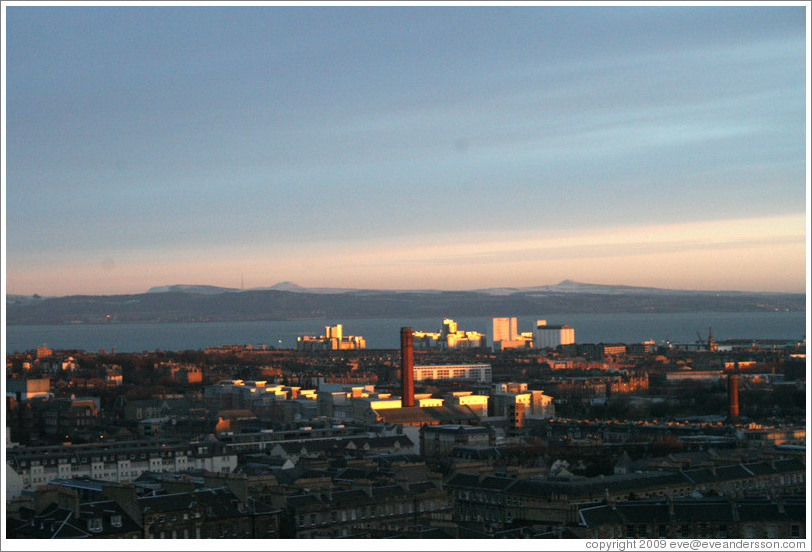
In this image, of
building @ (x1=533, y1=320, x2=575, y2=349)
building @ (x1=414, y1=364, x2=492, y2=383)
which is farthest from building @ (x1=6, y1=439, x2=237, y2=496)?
building @ (x1=533, y1=320, x2=575, y2=349)

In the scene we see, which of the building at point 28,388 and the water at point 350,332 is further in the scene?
the water at point 350,332

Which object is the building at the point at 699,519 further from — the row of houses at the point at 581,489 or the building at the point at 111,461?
the building at the point at 111,461

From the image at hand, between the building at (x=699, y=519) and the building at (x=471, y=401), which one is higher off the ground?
the building at (x=699, y=519)

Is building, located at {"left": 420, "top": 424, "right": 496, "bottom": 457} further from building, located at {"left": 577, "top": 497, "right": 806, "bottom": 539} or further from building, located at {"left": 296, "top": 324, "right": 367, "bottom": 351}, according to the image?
building, located at {"left": 296, "top": 324, "right": 367, "bottom": 351}

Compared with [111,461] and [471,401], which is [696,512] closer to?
[111,461]

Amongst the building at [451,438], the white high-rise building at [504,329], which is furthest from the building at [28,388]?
the white high-rise building at [504,329]

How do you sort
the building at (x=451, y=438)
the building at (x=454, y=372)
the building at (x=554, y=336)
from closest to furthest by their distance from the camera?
1. the building at (x=451, y=438)
2. the building at (x=454, y=372)
3. the building at (x=554, y=336)
